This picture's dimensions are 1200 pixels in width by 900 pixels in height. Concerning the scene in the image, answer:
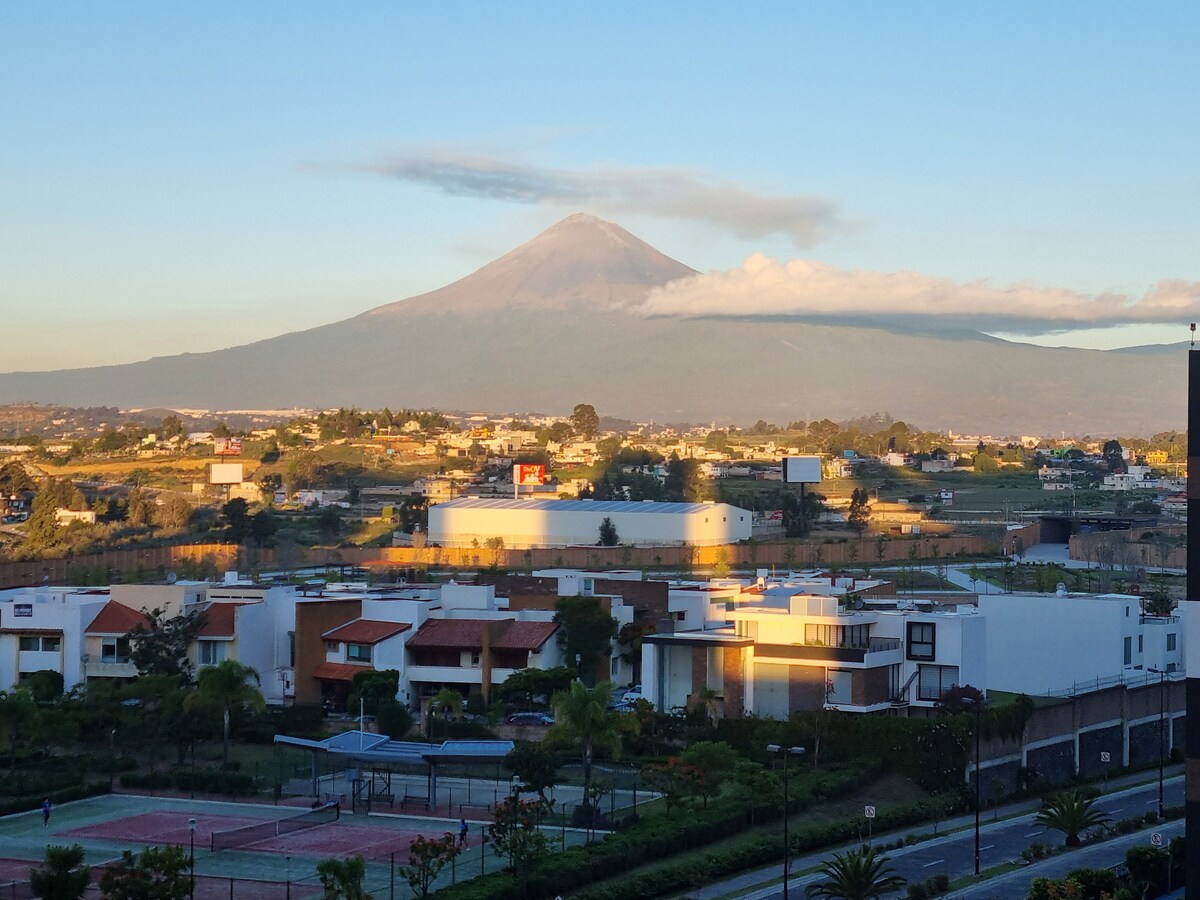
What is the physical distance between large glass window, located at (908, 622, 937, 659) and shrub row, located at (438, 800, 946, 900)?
8652 mm

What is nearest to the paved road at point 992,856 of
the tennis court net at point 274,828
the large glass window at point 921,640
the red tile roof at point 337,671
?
the large glass window at point 921,640

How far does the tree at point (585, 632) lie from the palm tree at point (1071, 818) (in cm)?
1816

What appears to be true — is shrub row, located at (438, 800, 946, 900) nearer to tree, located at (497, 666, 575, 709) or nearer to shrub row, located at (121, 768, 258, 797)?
shrub row, located at (121, 768, 258, 797)

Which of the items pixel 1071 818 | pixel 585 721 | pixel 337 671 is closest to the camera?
pixel 1071 818

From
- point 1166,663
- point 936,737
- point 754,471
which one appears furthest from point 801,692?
point 754,471

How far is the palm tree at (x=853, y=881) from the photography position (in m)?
32.7

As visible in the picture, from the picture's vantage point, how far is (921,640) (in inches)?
1998

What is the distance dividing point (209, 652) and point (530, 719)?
460 inches

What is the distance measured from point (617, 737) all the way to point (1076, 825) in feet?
34.7

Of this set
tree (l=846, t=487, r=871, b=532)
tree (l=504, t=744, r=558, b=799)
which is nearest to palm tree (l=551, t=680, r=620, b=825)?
Answer: tree (l=504, t=744, r=558, b=799)

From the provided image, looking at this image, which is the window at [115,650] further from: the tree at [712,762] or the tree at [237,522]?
the tree at [237,522]

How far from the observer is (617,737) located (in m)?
43.9

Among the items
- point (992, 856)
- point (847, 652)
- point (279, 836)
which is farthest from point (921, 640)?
point (279, 836)

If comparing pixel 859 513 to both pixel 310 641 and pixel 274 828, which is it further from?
pixel 274 828
